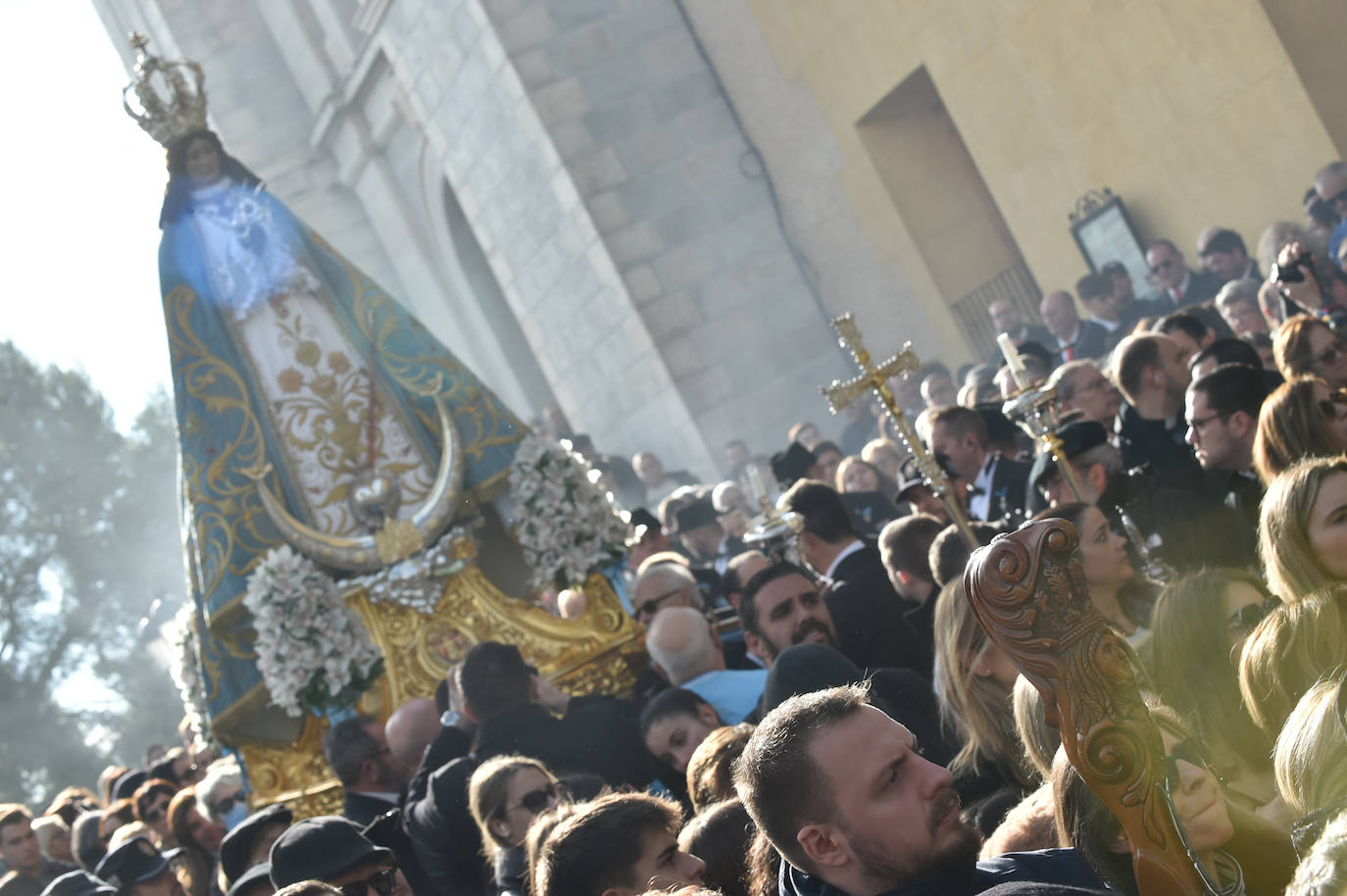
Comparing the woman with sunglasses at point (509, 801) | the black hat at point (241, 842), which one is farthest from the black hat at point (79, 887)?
the woman with sunglasses at point (509, 801)

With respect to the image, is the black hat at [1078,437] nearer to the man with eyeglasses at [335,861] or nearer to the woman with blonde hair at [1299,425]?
the woman with blonde hair at [1299,425]

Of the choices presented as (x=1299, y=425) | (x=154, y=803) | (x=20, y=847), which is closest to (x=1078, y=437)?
(x=1299, y=425)

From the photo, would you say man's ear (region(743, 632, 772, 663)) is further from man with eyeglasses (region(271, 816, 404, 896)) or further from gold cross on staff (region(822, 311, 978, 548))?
man with eyeglasses (region(271, 816, 404, 896))

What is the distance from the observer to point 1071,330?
11031mm

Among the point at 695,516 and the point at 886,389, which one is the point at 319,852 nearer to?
the point at 886,389

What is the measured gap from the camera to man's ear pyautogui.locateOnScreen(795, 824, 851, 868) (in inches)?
106

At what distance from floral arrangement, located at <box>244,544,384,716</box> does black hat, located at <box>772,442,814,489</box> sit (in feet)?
9.56

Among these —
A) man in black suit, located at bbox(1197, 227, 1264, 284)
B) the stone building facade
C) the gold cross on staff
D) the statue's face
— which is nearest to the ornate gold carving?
the statue's face

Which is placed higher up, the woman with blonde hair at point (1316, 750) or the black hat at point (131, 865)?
the black hat at point (131, 865)

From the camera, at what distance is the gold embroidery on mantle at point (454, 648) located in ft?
24.0

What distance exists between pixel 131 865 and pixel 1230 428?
200 inches

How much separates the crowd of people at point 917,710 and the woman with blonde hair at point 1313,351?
1cm

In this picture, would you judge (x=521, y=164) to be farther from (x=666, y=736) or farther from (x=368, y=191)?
(x=666, y=736)

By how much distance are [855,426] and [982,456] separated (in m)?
6.43
